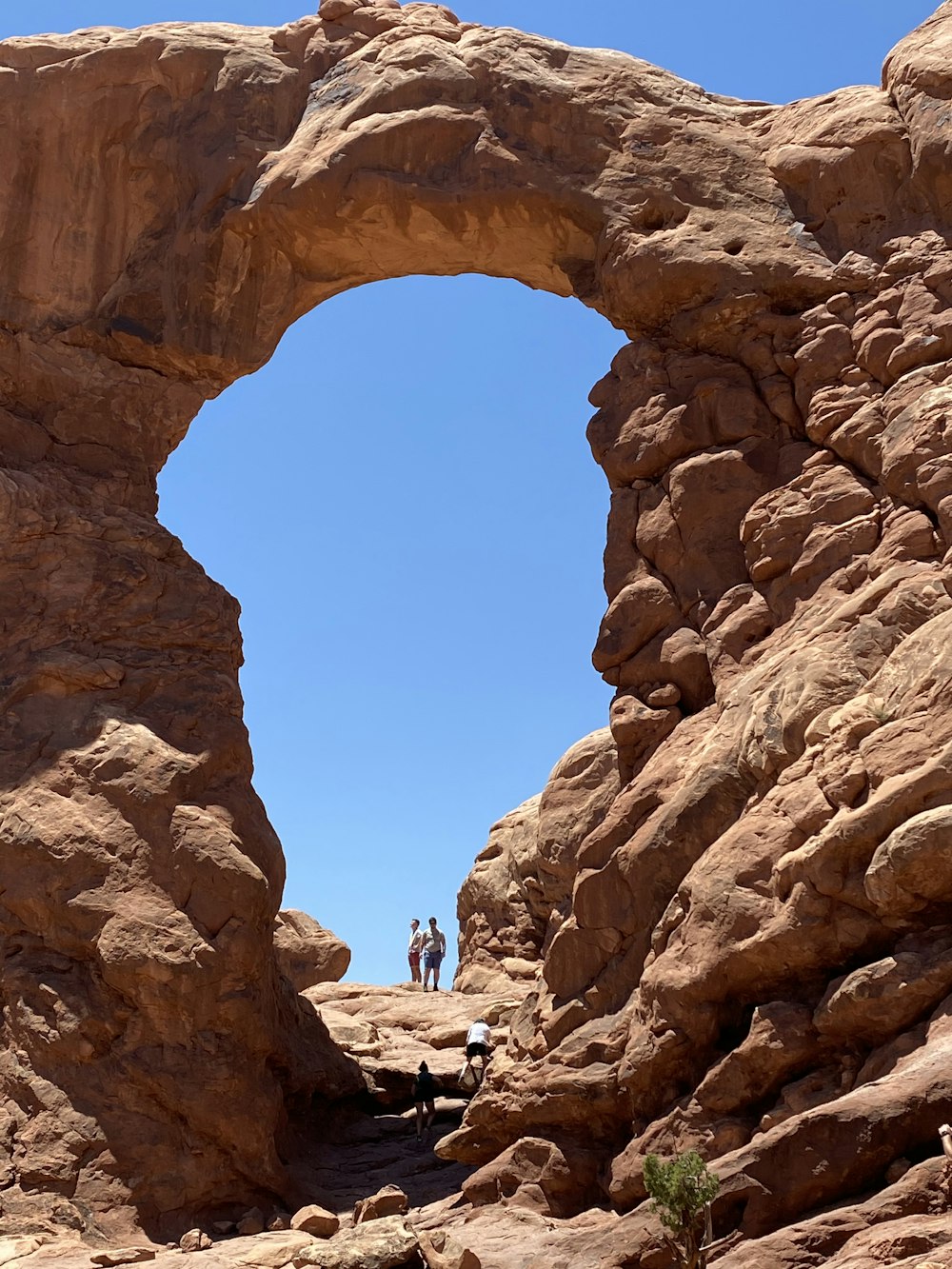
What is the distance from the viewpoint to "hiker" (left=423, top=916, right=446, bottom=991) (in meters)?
26.0

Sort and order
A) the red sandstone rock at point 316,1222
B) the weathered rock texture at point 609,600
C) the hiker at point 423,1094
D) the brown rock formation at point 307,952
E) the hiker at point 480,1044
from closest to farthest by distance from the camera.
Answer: the weathered rock texture at point 609,600
the red sandstone rock at point 316,1222
the hiker at point 423,1094
the hiker at point 480,1044
the brown rock formation at point 307,952

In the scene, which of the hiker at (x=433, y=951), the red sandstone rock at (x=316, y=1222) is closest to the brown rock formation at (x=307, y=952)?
the hiker at (x=433, y=951)

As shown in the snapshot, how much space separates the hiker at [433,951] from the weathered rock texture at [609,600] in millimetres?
6672

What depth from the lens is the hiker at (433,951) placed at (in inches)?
1022

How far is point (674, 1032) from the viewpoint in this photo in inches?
487

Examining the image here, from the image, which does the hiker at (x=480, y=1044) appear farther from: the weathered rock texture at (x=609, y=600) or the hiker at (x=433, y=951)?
the hiker at (x=433, y=951)

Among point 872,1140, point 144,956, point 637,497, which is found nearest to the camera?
point 872,1140

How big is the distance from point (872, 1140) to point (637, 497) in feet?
25.4

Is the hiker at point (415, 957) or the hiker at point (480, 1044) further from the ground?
the hiker at point (415, 957)

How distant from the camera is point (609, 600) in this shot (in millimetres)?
15836

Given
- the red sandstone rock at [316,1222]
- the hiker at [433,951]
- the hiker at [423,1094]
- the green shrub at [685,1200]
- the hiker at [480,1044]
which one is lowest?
the green shrub at [685,1200]

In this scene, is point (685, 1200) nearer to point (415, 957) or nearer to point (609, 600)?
point (609, 600)

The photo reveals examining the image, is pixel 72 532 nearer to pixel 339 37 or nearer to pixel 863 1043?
pixel 339 37

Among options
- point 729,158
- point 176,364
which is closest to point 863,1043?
point 729,158
